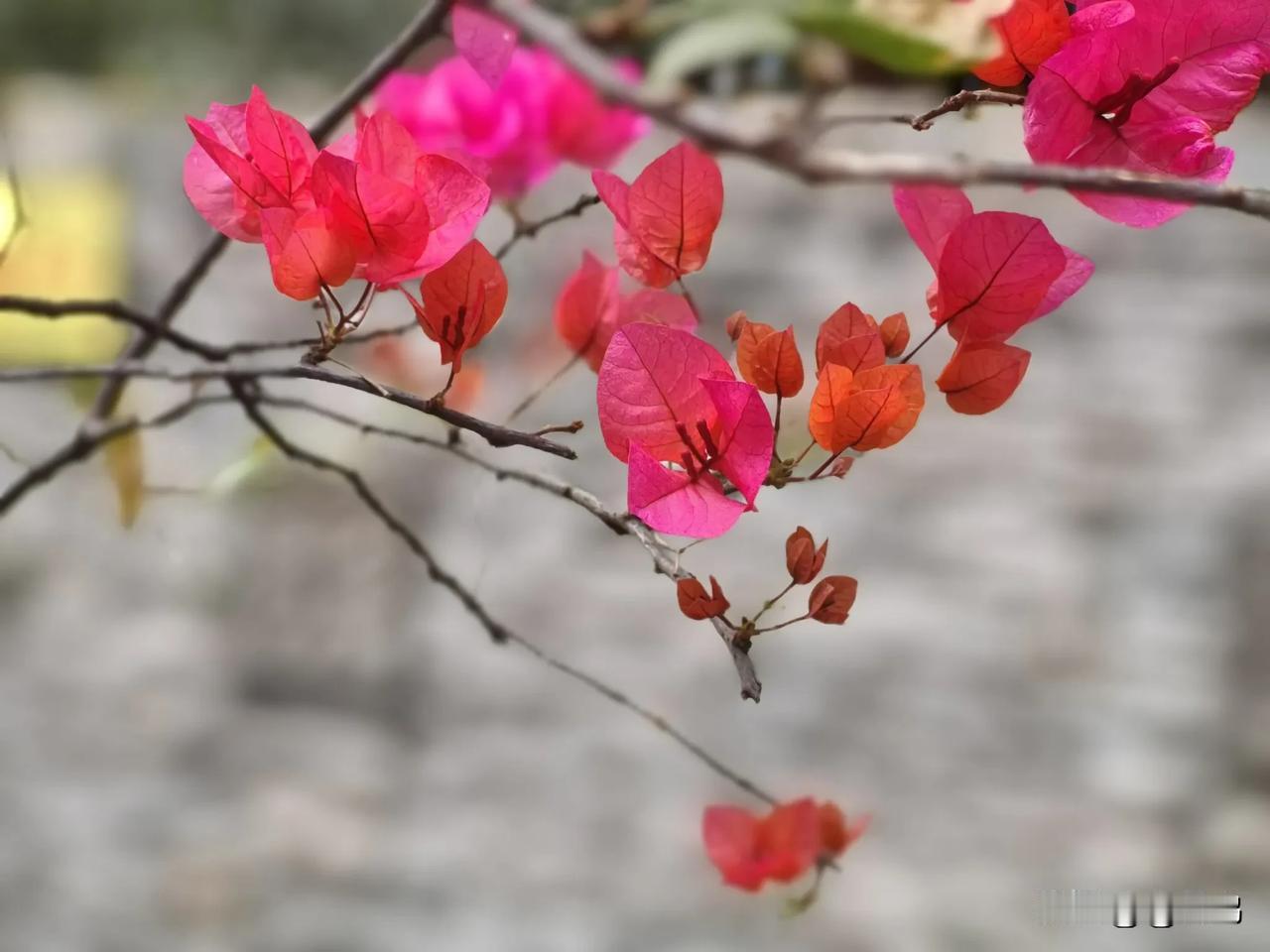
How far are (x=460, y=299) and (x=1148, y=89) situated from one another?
0.13 meters

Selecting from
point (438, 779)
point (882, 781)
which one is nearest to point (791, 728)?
point (882, 781)

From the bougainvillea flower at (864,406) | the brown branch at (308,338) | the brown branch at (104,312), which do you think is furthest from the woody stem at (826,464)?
the brown branch at (104,312)

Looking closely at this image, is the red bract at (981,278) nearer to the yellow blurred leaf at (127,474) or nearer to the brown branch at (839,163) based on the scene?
the brown branch at (839,163)

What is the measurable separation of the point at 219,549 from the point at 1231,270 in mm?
1316

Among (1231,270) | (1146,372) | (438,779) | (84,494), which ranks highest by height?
(1231,270)

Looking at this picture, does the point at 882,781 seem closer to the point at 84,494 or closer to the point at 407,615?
the point at 407,615

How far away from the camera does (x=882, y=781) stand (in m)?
1.37

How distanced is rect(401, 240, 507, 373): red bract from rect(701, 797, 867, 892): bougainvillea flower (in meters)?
0.17

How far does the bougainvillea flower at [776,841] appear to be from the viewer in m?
0.33

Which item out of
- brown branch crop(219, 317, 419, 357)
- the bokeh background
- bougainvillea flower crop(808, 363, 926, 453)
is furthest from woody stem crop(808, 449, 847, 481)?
the bokeh background

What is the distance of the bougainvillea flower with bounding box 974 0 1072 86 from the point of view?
0.21m

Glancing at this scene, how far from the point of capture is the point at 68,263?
1.53 metres

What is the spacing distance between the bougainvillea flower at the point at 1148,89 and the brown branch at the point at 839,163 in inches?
2.7

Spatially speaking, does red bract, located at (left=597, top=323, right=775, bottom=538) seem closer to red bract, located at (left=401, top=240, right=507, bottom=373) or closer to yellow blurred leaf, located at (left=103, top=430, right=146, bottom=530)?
red bract, located at (left=401, top=240, right=507, bottom=373)
